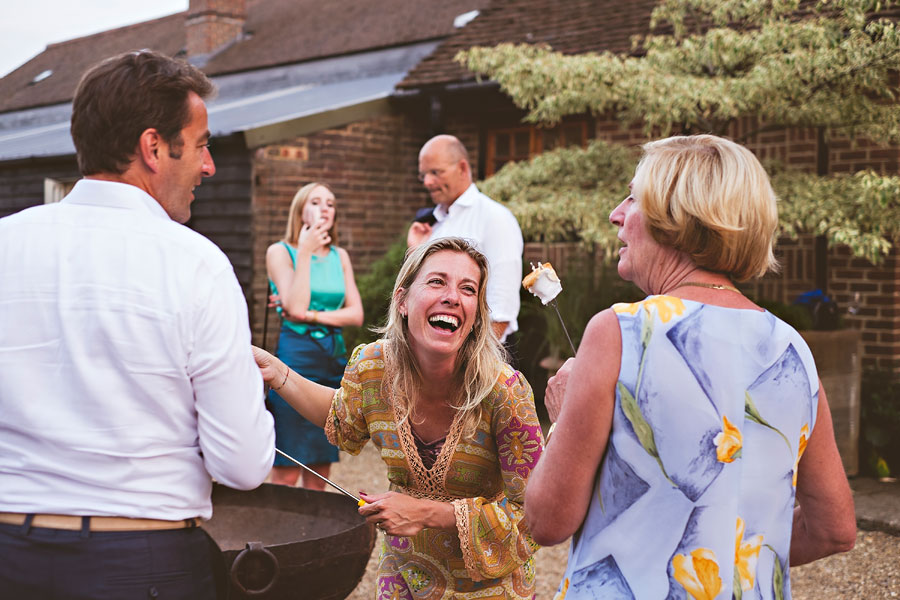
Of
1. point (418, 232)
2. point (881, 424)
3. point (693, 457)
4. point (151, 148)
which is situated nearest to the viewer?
point (693, 457)

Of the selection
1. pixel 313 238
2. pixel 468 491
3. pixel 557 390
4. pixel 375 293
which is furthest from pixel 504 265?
pixel 375 293

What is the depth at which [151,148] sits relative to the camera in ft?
5.92

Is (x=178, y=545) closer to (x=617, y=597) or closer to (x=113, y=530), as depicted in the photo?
(x=113, y=530)

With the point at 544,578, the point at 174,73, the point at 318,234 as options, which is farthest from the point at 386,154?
the point at 174,73

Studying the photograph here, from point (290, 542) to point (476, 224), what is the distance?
8.00 feet

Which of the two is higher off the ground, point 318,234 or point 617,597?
point 318,234

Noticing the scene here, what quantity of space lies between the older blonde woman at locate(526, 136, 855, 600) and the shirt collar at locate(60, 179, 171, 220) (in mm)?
875

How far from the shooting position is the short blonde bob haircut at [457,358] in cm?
253

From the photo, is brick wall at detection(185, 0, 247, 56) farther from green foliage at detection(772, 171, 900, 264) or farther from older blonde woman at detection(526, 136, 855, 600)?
older blonde woman at detection(526, 136, 855, 600)

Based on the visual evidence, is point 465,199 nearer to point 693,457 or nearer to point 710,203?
point 710,203

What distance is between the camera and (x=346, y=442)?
2734 millimetres

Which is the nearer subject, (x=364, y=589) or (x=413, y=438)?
(x=413, y=438)

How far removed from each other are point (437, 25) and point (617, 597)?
1293cm

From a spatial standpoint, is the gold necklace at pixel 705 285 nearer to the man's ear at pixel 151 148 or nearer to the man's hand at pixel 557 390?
the man's hand at pixel 557 390
